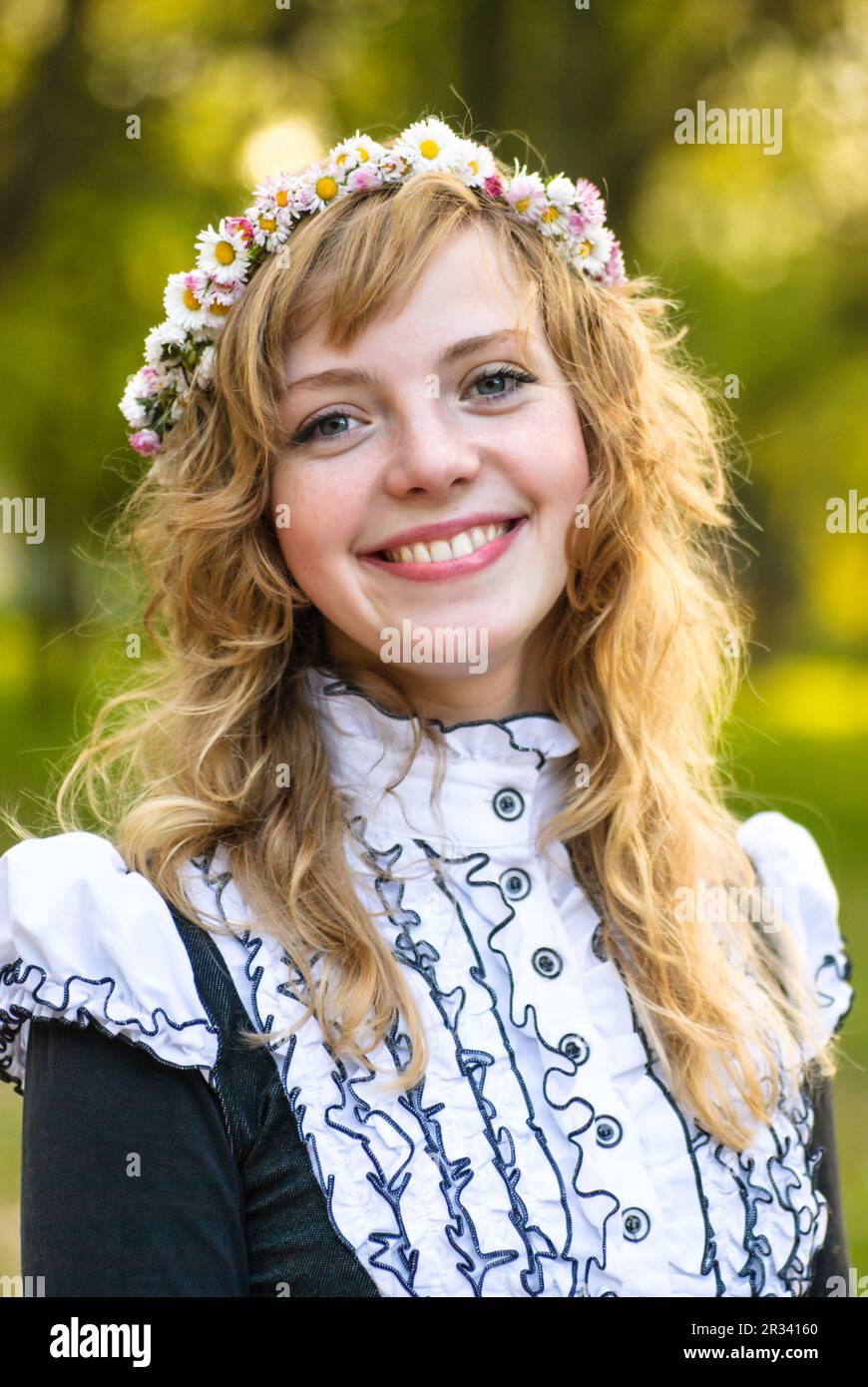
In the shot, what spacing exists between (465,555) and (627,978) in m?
0.65

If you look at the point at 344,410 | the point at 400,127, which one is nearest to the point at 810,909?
the point at 344,410

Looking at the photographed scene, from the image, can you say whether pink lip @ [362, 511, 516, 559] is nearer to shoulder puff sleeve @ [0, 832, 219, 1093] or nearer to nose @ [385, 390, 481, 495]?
nose @ [385, 390, 481, 495]

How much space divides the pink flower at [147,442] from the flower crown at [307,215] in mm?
38

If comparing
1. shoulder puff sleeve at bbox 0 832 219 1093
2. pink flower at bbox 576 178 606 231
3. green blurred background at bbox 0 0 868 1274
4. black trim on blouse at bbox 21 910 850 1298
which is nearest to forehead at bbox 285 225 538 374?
pink flower at bbox 576 178 606 231

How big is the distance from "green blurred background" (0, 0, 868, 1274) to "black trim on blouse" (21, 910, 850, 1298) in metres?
5.32

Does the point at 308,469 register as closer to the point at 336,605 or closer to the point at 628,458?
the point at 336,605

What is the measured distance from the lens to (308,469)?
191 centimetres

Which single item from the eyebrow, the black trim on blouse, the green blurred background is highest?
the green blurred background

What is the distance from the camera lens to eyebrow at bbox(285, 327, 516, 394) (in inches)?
73.5

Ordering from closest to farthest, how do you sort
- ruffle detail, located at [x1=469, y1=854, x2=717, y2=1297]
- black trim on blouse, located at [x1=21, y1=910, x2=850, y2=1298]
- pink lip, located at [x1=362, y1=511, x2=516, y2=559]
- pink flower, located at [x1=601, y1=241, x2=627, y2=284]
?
black trim on blouse, located at [x1=21, y1=910, x2=850, y2=1298], ruffle detail, located at [x1=469, y1=854, x2=717, y2=1297], pink lip, located at [x1=362, y1=511, x2=516, y2=559], pink flower, located at [x1=601, y1=241, x2=627, y2=284]

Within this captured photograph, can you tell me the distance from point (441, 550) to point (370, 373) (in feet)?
0.82
